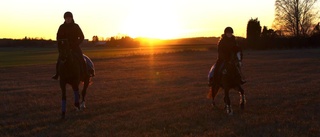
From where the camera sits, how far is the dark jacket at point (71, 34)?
38.8 ft

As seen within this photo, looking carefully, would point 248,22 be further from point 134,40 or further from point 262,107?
point 262,107

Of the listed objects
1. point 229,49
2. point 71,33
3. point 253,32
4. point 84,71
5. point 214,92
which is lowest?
point 214,92

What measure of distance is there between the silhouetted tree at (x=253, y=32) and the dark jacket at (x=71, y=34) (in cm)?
6831

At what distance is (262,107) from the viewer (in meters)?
13.1

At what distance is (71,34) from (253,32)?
230ft

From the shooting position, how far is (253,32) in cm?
7900

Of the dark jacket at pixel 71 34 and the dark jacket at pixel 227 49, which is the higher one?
the dark jacket at pixel 71 34

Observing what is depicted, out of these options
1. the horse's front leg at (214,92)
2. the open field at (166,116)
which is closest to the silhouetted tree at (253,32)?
the open field at (166,116)

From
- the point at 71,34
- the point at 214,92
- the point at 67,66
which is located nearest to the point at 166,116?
the point at 214,92

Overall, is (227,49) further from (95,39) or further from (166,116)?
(95,39)

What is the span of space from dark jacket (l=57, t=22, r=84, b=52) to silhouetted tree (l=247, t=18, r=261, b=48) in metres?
68.3

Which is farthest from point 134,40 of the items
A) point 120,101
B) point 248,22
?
point 120,101

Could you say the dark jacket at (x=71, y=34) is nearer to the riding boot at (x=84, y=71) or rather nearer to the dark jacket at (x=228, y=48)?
the riding boot at (x=84, y=71)

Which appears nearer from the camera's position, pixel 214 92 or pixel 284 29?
pixel 214 92
